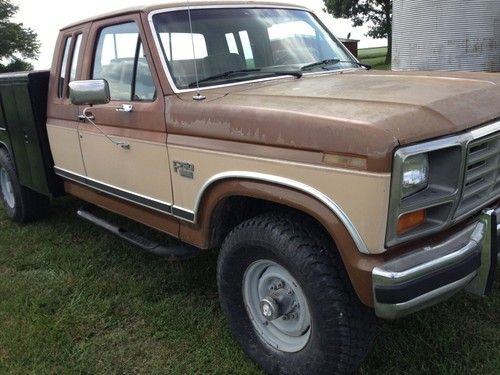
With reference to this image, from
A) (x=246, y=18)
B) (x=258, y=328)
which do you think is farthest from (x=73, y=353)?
(x=246, y=18)

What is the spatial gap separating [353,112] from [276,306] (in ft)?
3.51

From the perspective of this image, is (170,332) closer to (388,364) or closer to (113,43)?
(388,364)

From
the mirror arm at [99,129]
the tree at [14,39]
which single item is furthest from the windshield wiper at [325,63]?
the tree at [14,39]

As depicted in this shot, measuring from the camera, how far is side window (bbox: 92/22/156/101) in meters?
3.37

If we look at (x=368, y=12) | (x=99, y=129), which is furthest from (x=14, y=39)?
(x=99, y=129)

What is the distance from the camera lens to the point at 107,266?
4406mm

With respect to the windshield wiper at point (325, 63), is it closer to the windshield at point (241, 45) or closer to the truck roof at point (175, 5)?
the windshield at point (241, 45)

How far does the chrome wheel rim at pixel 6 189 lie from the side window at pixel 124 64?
240 cm

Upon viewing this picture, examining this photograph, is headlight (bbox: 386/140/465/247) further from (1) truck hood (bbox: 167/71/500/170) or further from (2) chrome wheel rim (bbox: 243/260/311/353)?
(2) chrome wheel rim (bbox: 243/260/311/353)

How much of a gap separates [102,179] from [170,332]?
1.29m

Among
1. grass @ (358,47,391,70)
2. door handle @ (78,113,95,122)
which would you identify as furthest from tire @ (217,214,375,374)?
grass @ (358,47,391,70)

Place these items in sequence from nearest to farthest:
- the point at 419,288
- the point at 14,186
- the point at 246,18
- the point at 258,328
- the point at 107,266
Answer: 1. the point at 419,288
2. the point at 258,328
3. the point at 246,18
4. the point at 107,266
5. the point at 14,186

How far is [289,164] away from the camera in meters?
2.40

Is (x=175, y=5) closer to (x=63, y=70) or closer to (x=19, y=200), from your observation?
Result: (x=63, y=70)
